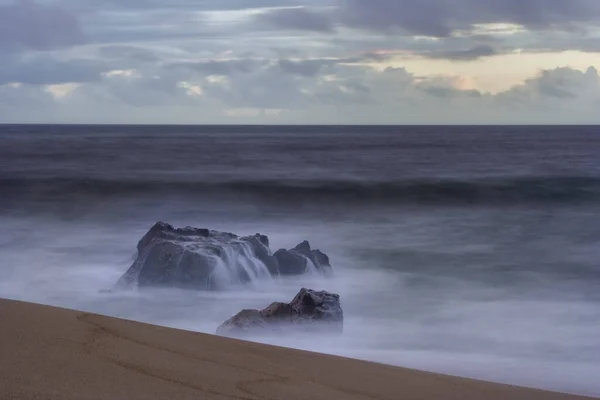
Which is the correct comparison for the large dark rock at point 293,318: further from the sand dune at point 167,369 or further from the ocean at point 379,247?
the sand dune at point 167,369

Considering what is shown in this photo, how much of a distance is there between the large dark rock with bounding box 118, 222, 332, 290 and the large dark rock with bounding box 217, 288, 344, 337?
1987mm

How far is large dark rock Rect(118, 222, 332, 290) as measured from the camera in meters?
7.56

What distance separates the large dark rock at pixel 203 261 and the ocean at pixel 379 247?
16 cm

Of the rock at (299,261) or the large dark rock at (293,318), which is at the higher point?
the rock at (299,261)

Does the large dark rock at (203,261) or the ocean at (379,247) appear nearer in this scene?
the ocean at (379,247)

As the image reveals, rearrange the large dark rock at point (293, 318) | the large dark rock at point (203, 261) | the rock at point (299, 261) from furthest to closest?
the rock at point (299, 261) < the large dark rock at point (203, 261) < the large dark rock at point (293, 318)

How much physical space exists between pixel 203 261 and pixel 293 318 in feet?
7.57

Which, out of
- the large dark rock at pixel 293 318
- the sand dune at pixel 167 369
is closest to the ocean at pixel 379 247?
the large dark rock at pixel 293 318

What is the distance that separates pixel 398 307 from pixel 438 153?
95.8 ft

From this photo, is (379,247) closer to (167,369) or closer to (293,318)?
(293,318)

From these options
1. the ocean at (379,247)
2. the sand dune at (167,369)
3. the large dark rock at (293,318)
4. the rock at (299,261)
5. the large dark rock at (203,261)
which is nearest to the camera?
Answer: the sand dune at (167,369)

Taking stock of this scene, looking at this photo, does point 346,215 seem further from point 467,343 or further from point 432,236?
point 467,343

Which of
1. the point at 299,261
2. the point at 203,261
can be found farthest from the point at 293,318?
the point at 299,261

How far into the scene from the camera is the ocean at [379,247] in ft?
20.2
